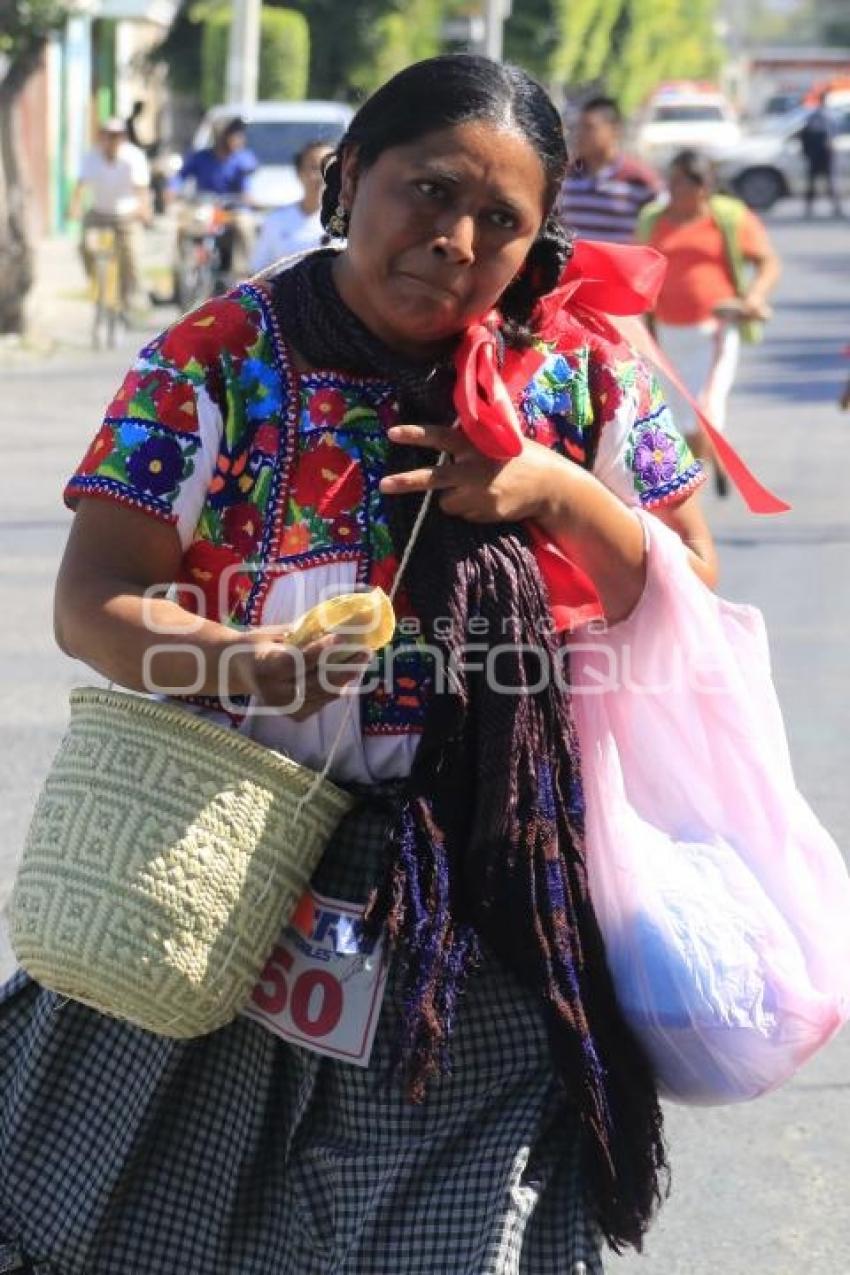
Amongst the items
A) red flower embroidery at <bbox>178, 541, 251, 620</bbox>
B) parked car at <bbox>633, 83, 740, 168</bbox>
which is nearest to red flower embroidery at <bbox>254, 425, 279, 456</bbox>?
red flower embroidery at <bbox>178, 541, 251, 620</bbox>

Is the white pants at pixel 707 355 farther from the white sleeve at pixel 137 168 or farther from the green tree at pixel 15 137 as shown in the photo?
the white sleeve at pixel 137 168

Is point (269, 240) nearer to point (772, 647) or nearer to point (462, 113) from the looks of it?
point (772, 647)

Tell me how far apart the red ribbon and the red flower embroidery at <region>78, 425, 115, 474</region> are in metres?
0.36

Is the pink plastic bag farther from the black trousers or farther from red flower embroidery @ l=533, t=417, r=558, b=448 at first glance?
the black trousers

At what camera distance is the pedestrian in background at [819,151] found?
140 feet

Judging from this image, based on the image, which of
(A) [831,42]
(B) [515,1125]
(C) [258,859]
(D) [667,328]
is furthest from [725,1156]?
(A) [831,42]

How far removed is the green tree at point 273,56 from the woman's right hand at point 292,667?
116ft

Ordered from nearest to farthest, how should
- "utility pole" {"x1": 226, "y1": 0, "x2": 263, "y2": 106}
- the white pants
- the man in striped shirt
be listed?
the white pants < the man in striped shirt < "utility pole" {"x1": 226, "y1": 0, "x2": 263, "y2": 106}

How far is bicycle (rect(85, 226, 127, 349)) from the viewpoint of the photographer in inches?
730

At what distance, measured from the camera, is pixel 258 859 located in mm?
2525

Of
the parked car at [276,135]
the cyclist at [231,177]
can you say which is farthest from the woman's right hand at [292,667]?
the parked car at [276,135]

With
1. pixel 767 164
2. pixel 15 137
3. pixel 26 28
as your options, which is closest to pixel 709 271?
pixel 26 28

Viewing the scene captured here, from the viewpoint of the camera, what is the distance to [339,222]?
8.72 ft

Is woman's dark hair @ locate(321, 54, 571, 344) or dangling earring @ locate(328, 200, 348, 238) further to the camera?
dangling earring @ locate(328, 200, 348, 238)
